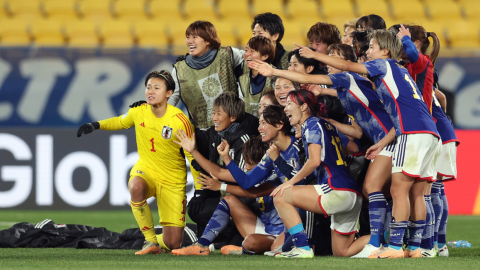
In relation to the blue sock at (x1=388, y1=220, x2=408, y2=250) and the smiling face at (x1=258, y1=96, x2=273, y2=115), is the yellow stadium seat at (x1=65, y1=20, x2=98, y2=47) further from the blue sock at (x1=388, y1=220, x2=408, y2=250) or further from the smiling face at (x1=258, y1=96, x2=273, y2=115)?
the blue sock at (x1=388, y1=220, x2=408, y2=250)

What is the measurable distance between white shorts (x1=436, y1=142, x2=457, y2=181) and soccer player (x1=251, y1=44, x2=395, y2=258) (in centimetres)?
58

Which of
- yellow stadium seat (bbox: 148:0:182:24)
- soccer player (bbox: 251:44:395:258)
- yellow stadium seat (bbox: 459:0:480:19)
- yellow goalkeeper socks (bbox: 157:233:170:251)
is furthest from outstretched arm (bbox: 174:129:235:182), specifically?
yellow stadium seat (bbox: 459:0:480:19)

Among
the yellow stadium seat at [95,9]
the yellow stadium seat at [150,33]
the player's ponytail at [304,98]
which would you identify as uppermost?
the yellow stadium seat at [95,9]

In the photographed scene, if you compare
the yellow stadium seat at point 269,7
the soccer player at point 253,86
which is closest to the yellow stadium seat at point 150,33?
Answer: the yellow stadium seat at point 269,7

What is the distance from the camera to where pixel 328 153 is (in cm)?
468

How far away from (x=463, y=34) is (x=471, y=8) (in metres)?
1.02

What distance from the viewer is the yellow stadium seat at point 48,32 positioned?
10.5 metres

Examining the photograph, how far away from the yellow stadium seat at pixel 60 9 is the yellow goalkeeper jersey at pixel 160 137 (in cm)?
609

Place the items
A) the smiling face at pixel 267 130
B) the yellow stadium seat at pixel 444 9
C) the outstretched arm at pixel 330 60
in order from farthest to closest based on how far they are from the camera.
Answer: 1. the yellow stadium seat at pixel 444 9
2. the smiling face at pixel 267 130
3. the outstretched arm at pixel 330 60

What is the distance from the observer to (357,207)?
4754mm

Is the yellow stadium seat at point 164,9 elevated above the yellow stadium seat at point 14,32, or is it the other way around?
the yellow stadium seat at point 164,9

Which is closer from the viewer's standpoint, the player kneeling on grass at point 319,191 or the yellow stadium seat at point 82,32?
the player kneeling on grass at point 319,191

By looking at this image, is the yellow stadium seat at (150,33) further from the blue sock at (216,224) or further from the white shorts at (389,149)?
the white shorts at (389,149)

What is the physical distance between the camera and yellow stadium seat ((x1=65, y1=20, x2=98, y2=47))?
1037 cm
